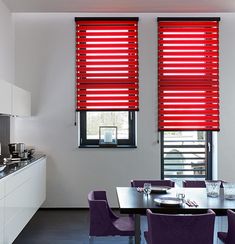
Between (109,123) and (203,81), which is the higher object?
(203,81)

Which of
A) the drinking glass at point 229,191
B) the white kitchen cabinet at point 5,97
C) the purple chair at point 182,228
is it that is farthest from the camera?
the white kitchen cabinet at point 5,97

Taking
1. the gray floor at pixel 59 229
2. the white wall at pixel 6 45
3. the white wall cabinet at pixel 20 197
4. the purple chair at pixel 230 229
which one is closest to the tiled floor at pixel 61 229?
the gray floor at pixel 59 229

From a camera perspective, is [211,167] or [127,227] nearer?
[127,227]

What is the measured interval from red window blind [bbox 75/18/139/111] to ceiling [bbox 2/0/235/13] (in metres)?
0.29

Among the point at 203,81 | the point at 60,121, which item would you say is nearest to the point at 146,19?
the point at 203,81

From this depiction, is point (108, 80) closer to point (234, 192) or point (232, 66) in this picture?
point (232, 66)

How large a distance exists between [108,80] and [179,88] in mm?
1139

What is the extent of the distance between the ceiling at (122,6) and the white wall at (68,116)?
1.09ft

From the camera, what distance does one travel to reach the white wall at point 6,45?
4895 millimetres

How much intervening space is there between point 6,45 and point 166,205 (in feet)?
11.8

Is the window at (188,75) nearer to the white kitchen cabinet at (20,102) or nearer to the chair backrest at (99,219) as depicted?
the white kitchen cabinet at (20,102)

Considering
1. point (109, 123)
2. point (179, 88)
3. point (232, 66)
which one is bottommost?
point (109, 123)

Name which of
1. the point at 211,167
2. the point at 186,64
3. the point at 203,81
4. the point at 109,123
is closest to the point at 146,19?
the point at 186,64

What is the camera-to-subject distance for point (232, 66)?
5559mm
